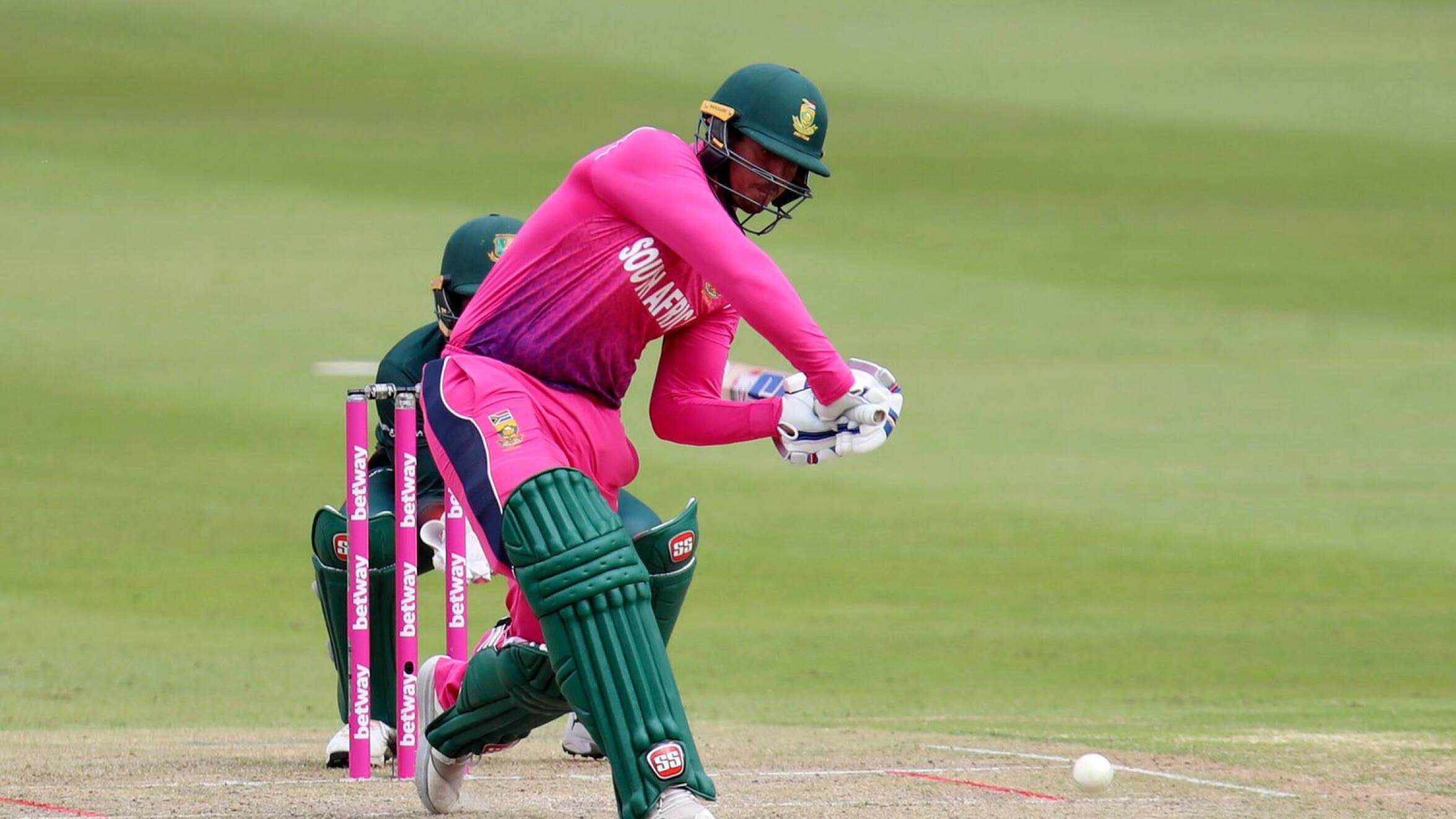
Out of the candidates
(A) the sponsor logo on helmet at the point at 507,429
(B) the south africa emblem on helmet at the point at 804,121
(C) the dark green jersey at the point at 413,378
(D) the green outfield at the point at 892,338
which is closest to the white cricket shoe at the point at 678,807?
(A) the sponsor logo on helmet at the point at 507,429

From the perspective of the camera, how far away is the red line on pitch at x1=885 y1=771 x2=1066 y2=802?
5688 millimetres

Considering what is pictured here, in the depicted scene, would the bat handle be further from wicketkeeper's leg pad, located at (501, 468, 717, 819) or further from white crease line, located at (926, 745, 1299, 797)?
white crease line, located at (926, 745, 1299, 797)

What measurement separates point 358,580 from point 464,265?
1.17 m

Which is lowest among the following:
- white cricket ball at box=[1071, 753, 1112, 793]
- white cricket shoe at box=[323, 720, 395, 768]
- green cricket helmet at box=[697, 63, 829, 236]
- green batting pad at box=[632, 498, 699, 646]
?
white cricket shoe at box=[323, 720, 395, 768]

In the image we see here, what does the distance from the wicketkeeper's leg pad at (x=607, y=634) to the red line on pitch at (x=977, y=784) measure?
5.22 ft

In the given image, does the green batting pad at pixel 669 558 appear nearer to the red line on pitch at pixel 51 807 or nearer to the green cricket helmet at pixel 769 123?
the green cricket helmet at pixel 769 123

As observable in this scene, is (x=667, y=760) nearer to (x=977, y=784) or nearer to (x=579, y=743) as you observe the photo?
(x=977, y=784)

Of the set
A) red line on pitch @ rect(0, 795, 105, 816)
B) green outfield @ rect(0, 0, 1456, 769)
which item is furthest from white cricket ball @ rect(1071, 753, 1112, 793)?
red line on pitch @ rect(0, 795, 105, 816)

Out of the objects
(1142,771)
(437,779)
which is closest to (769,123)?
(437,779)

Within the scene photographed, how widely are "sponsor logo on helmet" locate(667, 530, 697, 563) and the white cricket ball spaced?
1.41 metres

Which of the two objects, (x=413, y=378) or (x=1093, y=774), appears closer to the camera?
(x=1093, y=774)

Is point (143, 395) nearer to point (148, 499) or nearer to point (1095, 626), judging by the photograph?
point (148, 499)

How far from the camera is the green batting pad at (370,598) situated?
21.4 ft

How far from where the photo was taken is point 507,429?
4.62 meters
